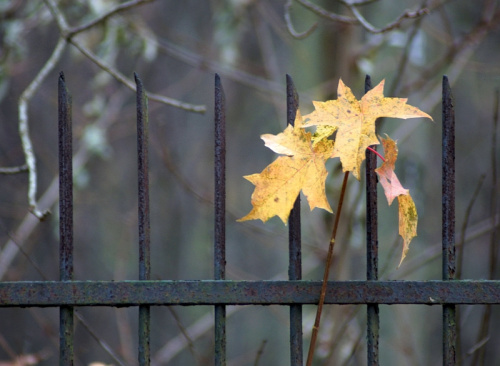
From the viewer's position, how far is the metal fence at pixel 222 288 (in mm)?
1242

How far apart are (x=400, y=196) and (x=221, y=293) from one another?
46 cm

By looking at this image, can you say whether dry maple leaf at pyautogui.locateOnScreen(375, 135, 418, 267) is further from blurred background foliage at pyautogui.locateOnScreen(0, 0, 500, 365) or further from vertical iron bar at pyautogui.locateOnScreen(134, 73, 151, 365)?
blurred background foliage at pyautogui.locateOnScreen(0, 0, 500, 365)

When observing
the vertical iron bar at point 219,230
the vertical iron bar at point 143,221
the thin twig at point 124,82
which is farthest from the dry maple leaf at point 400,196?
the thin twig at point 124,82

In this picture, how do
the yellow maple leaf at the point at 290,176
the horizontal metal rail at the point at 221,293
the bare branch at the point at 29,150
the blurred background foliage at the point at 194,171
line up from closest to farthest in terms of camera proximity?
the yellow maple leaf at the point at 290,176 < the horizontal metal rail at the point at 221,293 < the bare branch at the point at 29,150 < the blurred background foliage at the point at 194,171

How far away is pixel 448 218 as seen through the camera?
128cm

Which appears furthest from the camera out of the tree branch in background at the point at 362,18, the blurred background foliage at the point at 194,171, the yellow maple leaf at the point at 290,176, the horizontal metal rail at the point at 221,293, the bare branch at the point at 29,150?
the blurred background foliage at the point at 194,171

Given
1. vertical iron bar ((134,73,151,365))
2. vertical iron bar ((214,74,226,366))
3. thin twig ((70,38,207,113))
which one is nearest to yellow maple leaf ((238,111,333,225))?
vertical iron bar ((214,74,226,366))

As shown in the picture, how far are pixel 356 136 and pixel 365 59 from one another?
2417mm

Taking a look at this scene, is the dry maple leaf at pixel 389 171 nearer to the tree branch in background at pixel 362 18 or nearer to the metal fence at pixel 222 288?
the metal fence at pixel 222 288

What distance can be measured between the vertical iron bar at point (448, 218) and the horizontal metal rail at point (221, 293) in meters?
0.04

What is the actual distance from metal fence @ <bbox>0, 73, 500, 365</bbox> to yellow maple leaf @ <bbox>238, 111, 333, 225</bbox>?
131 millimetres

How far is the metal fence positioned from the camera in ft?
4.08

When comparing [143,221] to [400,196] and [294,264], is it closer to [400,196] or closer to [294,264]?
[294,264]

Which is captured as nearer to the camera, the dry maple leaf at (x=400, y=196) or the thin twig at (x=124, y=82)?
the dry maple leaf at (x=400, y=196)
